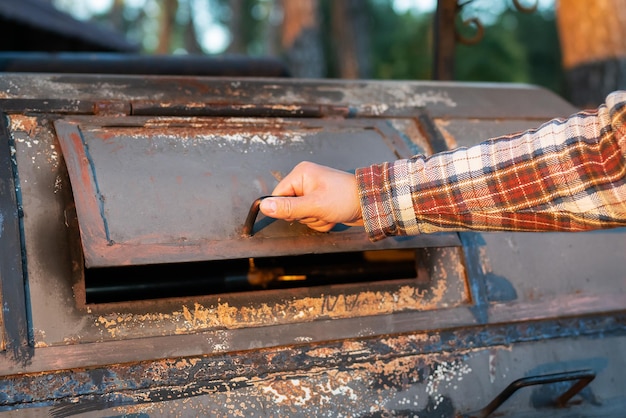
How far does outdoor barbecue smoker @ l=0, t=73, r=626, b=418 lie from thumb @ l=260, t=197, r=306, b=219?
6 cm

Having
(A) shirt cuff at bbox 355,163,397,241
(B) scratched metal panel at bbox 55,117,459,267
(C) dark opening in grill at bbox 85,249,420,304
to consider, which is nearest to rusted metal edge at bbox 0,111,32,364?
(B) scratched metal panel at bbox 55,117,459,267

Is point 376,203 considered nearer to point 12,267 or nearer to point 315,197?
point 315,197

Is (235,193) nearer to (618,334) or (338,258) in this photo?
(338,258)

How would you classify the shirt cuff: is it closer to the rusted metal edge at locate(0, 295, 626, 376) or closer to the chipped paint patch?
the rusted metal edge at locate(0, 295, 626, 376)

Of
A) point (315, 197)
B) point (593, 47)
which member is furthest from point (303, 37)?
point (315, 197)

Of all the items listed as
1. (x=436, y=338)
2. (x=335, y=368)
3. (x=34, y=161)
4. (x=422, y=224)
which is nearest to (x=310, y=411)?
(x=335, y=368)

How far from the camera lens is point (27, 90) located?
1965 mm

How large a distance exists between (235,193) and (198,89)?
0.47 meters

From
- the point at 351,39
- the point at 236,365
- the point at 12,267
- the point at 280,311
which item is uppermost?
the point at 351,39

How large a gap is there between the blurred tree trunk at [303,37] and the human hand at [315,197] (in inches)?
299

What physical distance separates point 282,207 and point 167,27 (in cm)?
2119

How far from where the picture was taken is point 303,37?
9.55 meters


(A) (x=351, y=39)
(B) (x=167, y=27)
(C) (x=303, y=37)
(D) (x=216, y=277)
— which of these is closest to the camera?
(D) (x=216, y=277)

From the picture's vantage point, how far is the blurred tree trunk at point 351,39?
A: 12195mm
